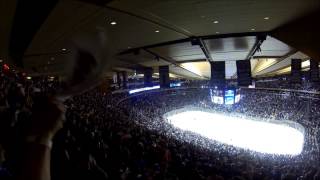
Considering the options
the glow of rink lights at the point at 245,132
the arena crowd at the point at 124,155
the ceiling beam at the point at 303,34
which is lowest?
the glow of rink lights at the point at 245,132

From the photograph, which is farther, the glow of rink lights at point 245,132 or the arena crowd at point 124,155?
the glow of rink lights at point 245,132

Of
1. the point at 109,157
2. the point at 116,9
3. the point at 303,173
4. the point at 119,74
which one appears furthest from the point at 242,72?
the point at 119,74

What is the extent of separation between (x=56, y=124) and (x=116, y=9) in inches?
322

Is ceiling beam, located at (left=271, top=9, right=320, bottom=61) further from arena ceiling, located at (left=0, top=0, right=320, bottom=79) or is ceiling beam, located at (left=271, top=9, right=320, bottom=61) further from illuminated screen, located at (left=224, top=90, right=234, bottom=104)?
illuminated screen, located at (left=224, top=90, right=234, bottom=104)

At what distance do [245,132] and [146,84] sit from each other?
10004mm

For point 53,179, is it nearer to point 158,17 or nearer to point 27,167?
point 27,167

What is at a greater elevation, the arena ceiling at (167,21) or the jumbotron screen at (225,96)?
the arena ceiling at (167,21)

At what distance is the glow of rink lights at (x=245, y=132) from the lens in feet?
89.3

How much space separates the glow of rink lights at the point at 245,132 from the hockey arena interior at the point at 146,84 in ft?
0.46

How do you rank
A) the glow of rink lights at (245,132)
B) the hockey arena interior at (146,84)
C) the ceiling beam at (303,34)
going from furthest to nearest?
the glow of rink lights at (245,132) → the ceiling beam at (303,34) → the hockey arena interior at (146,84)

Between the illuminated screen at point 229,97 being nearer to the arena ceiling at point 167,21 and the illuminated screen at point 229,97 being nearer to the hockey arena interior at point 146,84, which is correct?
the hockey arena interior at point 146,84

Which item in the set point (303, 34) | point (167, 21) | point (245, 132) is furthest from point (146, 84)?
point (167, 21)

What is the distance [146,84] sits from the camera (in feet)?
97.1

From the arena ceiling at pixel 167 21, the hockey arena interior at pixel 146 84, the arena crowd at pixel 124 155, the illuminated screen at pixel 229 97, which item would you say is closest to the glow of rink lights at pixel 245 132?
the hockey arena interior at pixel 146 84
